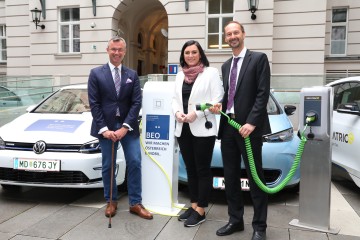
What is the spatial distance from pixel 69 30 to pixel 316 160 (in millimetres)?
13738

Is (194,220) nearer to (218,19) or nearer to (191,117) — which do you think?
→ (191,117)

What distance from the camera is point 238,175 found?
360cm

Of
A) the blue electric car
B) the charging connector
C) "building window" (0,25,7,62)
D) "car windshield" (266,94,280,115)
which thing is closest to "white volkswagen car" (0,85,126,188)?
the blue electric car

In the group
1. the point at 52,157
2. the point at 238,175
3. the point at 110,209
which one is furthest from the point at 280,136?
the point at 52,157

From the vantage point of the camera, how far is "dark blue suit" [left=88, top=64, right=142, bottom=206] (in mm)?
3959

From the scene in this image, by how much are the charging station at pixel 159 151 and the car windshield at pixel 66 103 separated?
142 cm

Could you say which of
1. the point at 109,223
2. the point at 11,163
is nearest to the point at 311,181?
the point at 109,223

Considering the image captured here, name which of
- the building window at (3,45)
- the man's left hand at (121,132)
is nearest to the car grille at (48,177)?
the man's left hand at (121,132)

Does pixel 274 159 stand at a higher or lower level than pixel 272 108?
lower

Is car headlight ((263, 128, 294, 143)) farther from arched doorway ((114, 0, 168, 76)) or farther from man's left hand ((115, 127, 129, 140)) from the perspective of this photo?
arched doorway ((114, 0, 168, 76))

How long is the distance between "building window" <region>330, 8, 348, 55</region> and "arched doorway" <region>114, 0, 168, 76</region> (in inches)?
259

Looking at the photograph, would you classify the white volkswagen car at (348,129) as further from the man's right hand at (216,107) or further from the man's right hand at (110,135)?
the man's right hand at (110,135)

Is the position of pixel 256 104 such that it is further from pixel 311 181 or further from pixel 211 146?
pixel 311 181

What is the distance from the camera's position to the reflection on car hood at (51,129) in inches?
172
